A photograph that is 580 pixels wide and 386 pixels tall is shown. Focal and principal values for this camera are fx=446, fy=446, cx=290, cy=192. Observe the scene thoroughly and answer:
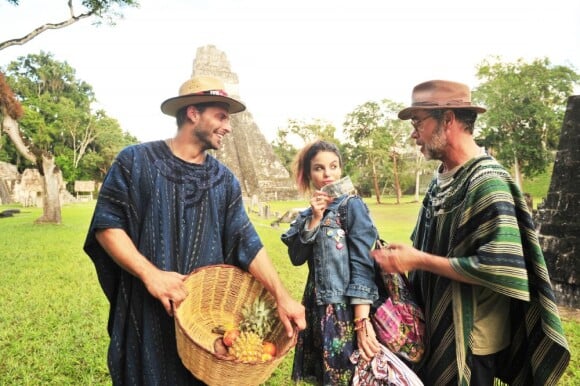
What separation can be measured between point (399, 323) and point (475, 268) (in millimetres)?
486

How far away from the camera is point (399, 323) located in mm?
2189

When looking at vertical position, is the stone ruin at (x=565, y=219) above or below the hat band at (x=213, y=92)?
below

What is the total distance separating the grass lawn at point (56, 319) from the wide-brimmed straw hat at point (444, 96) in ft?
8.87

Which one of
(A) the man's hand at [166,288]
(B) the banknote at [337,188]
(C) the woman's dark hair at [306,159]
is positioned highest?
(C) the woman's dark hair at [306,159]

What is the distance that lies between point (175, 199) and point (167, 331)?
2.15 feet

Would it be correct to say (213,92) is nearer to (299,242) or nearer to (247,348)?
(299,242)

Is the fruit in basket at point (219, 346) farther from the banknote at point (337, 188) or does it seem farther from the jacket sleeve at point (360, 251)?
the banknote at point (337, 188)

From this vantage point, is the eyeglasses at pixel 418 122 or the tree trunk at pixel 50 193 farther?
the tree trunk at pixel 50 193

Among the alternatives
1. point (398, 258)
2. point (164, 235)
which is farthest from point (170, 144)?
point (398, 258)

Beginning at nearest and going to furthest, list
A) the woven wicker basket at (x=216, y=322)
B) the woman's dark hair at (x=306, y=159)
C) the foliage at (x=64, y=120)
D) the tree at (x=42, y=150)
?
the woven wicker basket at (x=216, y=322), the woman's dark hair at (x=306, y=159), the tree at (x=42, y=150), the foliage at (x=64, y=120)

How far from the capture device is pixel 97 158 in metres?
43.7

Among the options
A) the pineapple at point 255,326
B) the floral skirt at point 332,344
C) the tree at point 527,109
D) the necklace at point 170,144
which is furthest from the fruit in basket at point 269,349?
the tree at point 527,109

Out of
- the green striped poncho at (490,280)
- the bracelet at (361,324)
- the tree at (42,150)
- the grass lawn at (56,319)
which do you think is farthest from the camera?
the tree at (42,150)

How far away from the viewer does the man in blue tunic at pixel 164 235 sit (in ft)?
7.00
